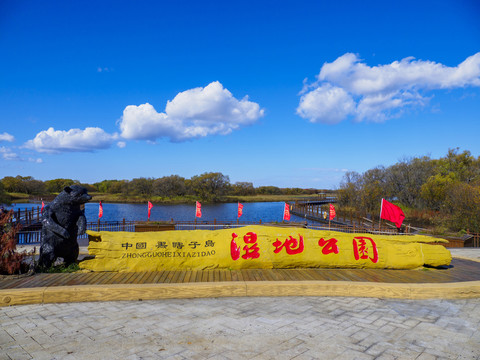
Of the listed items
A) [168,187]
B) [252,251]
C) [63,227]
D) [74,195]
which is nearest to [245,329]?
[252,251]

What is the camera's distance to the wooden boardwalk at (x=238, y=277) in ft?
21.1

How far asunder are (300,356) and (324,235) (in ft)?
14.5

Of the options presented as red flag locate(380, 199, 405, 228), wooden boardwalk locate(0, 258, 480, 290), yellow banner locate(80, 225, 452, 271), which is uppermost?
red flag locate(380, 199, 405, 228)

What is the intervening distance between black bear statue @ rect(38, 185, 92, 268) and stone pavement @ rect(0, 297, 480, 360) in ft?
6.20

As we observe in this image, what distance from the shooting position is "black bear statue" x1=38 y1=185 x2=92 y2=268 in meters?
7.21

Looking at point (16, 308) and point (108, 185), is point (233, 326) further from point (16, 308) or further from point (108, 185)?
point (108, 185)

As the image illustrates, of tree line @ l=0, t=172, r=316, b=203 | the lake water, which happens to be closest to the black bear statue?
the lake water

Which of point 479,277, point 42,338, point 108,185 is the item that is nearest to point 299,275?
point 479,277

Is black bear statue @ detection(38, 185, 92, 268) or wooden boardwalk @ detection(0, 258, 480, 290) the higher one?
black bear statue @ detection(38, 185, 92, 268)

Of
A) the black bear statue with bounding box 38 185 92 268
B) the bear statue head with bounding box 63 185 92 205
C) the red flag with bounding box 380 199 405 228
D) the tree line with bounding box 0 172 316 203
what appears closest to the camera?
the black bear statue with bounding box 38 185 92 268

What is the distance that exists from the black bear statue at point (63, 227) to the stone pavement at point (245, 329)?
1.89 m

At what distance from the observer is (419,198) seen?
43906mm

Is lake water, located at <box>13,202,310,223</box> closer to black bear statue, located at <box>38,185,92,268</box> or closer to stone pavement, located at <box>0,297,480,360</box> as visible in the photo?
black bear statue, located at <box>38,185,92,268</box>

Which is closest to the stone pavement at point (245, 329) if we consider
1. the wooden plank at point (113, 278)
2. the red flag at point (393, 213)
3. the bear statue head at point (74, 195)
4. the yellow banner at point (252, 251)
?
the wooden plank at point (113, 278)
